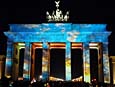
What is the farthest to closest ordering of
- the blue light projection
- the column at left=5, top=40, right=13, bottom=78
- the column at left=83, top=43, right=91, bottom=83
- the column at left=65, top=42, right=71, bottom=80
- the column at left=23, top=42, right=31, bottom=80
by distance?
the blue light projection, the column at left=5, top=40, right=13, bottom=78, the column at left=23, top=42, right=31, bottom=80, the column at left=65, top=42, right=71, bottom=80, the column at left=83, top=43, right=91, bottom=83

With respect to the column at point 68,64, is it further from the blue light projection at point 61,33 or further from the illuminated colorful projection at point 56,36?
the blue light projection at point 61,33

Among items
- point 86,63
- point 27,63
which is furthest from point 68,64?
point 27,63

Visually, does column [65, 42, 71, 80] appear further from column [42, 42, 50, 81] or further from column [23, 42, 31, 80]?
column [23, 42, 31, 80]

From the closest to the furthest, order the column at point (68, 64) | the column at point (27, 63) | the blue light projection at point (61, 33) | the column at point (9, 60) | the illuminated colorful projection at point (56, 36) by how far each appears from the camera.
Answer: the column at point (68, 64) < the column at point (27, 63) < the column at point (9, 60) < the illuminated colorful projection at point (56, 36) < the blue light projection at point (61, 33)

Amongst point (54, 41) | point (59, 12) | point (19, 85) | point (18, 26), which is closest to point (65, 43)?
point (54, 41)

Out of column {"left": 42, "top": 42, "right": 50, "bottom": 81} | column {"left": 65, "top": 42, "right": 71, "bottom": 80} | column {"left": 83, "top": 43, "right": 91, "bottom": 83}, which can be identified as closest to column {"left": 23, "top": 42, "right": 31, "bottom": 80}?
column {"left": 42, "top": 42, "right": 50, "bottom": 81}

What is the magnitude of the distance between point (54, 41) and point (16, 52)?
9.20 meters

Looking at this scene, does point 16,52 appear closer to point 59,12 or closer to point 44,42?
point 44,42

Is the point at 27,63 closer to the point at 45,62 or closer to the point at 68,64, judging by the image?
the point at 45,62

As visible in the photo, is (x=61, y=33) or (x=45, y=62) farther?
(x=61, y=33)

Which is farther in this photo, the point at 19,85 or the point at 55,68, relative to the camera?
the point at 55,68

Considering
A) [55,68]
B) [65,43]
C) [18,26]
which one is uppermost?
[18,26]

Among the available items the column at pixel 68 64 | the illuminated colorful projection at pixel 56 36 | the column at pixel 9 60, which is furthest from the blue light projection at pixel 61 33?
the column at pixel 68 64

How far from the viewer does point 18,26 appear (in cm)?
5991
